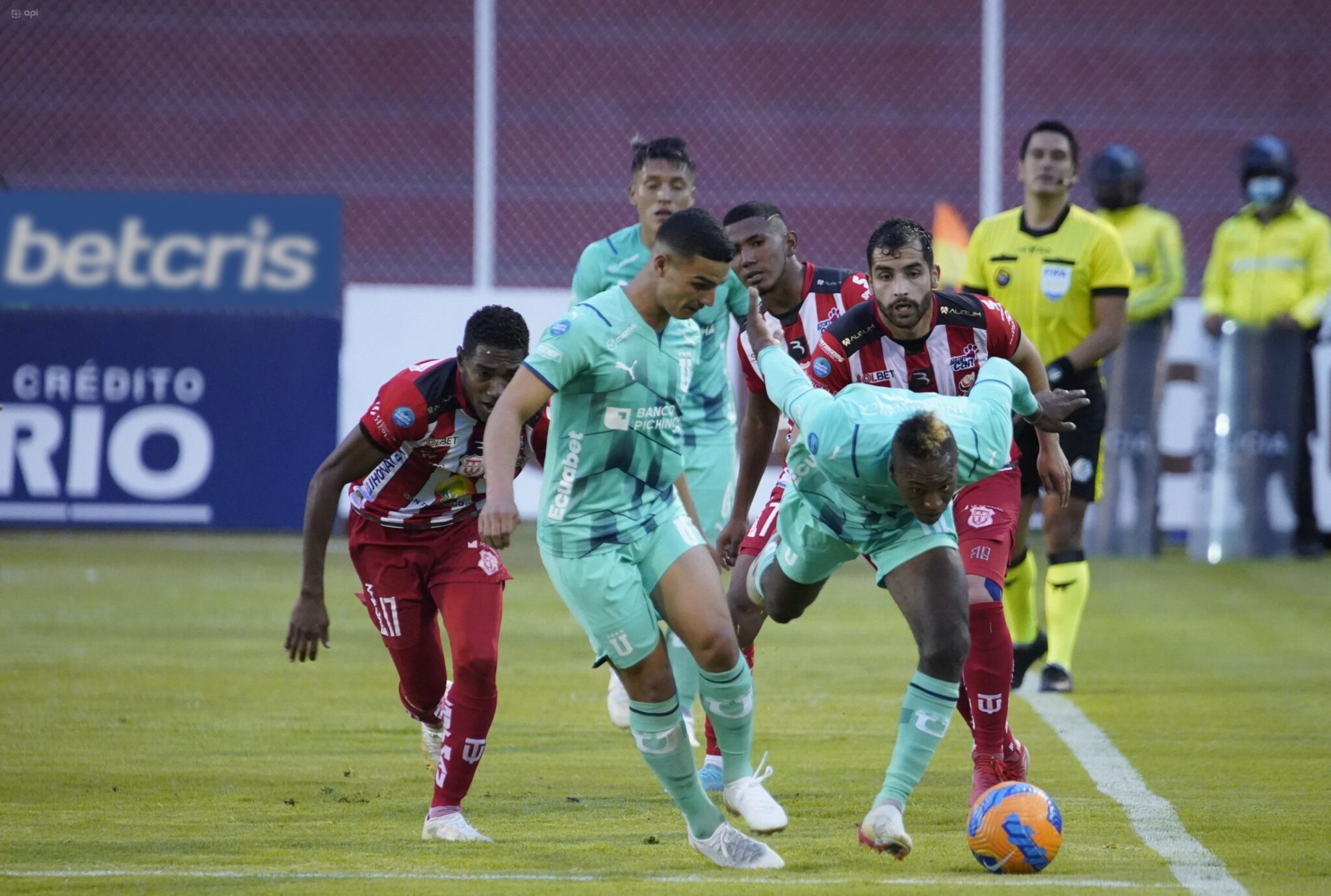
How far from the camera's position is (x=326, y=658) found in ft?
33.2

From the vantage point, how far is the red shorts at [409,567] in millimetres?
6453

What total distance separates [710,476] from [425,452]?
179cm

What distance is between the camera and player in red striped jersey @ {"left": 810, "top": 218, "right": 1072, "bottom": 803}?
19.9ft

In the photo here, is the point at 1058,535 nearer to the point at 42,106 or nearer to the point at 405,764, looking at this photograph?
the point at 405,764

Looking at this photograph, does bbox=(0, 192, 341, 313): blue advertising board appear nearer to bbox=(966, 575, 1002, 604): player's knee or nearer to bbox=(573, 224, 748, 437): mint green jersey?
bbox=(573, 224, 748, 437): mint green jersey

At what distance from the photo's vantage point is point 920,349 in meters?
6.25

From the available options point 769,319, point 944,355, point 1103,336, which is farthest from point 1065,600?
point 944,355

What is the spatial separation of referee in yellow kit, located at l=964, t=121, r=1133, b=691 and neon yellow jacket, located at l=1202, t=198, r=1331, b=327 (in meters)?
5.87

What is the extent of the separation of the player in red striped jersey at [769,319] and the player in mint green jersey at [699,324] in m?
0.74

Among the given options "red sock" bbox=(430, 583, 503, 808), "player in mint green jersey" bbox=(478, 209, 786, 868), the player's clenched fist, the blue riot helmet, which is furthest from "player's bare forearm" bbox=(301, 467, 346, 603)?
the blue riot helmet

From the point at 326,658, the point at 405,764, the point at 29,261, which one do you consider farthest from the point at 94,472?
the point at 405,764

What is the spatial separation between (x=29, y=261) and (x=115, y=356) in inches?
64.1

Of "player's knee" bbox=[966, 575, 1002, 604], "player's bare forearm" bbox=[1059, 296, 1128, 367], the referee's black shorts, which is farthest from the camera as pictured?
the referee's black shorts

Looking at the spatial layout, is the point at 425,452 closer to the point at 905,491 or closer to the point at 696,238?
the point at 696,238
